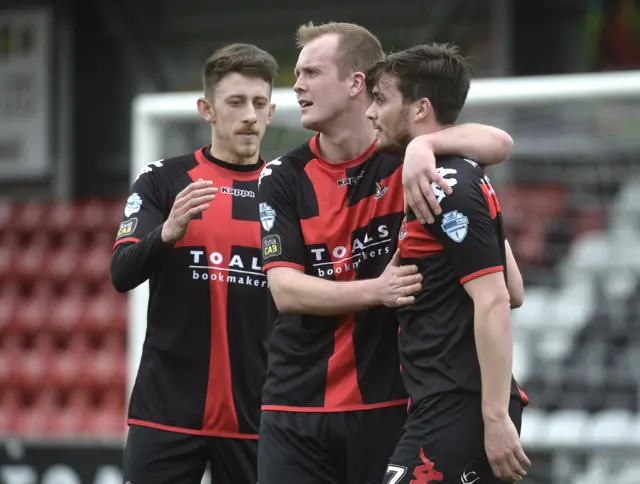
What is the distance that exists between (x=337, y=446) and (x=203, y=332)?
2.58 ft

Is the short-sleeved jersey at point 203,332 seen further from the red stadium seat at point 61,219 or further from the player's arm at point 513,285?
the red stadium seat at point 61,219

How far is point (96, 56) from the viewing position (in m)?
11.8

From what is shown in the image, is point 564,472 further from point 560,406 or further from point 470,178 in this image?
point 470,178

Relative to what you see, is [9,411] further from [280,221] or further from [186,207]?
[280,221]

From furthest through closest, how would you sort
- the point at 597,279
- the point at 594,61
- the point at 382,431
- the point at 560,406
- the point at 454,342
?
1. the point at 594,61
2. the point at 597,279
3. the point at 560,406
4. the point at 382,431
5. the point at 454,342

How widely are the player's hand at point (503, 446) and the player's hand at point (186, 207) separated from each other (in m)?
1.17

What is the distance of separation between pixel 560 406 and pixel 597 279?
44.7 inches

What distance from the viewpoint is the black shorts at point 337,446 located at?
3.42m

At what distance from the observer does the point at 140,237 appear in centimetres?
393

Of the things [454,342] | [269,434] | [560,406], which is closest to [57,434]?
[560,406]

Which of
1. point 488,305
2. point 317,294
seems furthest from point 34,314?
point 488,305

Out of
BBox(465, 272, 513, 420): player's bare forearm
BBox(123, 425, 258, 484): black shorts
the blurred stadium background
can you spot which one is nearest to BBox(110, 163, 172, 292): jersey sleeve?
BBox(123, 425, 258, 484): black shorts

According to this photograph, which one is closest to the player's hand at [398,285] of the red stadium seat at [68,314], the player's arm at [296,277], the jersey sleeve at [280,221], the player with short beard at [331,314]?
the player's arm at [296,277]

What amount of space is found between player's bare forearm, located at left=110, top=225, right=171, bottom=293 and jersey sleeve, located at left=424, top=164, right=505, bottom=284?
3.51 feet
